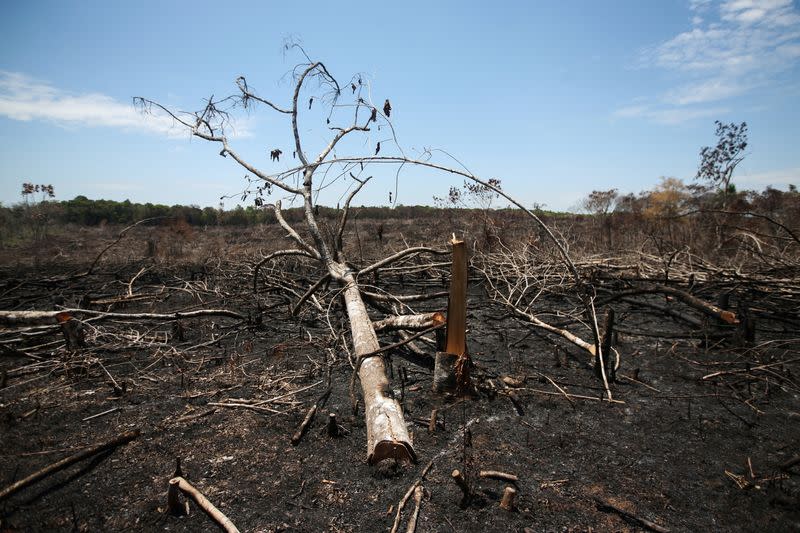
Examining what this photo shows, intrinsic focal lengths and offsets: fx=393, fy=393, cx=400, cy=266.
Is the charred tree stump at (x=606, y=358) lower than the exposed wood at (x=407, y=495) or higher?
higher

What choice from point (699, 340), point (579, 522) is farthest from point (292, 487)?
→ point (699, 340)

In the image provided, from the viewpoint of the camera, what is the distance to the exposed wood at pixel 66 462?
7.52 feet

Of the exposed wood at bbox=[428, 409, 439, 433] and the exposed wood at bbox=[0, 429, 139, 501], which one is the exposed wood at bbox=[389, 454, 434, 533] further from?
the exposed wood at bbox=[0, 429, 139, 501]

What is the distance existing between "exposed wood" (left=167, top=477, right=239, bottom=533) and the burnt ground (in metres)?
0.09

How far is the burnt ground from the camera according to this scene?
2.30 metres

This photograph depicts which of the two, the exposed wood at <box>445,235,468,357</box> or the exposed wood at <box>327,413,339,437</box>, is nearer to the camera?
the exposed wood at <box>327,413,339,437</box>

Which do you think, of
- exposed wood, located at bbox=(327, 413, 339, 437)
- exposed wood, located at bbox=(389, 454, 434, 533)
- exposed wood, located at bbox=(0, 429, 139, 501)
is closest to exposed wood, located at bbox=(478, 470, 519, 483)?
exposed wood, located at bbox=(389, 454, 434, 533)

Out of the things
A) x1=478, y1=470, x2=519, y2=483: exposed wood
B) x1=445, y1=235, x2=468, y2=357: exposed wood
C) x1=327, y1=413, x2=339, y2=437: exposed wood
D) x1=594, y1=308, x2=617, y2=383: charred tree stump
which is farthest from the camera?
x1=594, y1=308, x2=617, y2=383: charred tree stump

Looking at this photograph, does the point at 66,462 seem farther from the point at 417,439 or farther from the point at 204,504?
the point at 417,439

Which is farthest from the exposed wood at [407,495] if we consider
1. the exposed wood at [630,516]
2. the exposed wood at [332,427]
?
the exposed wood at [630,516]

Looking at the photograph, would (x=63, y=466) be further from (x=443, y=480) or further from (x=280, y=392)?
(x=443, y=480)

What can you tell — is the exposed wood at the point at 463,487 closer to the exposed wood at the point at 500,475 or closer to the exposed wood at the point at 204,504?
the exposed wood at the point at 500,475

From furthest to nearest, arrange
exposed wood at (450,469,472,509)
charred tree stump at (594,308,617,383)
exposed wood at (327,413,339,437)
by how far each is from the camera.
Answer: charred tree stump at (594,308,617,383) → exposed wood at (327,413,339,437) → exposed wood at (450,469,472,509)

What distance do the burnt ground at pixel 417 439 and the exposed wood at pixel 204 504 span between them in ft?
0.31
